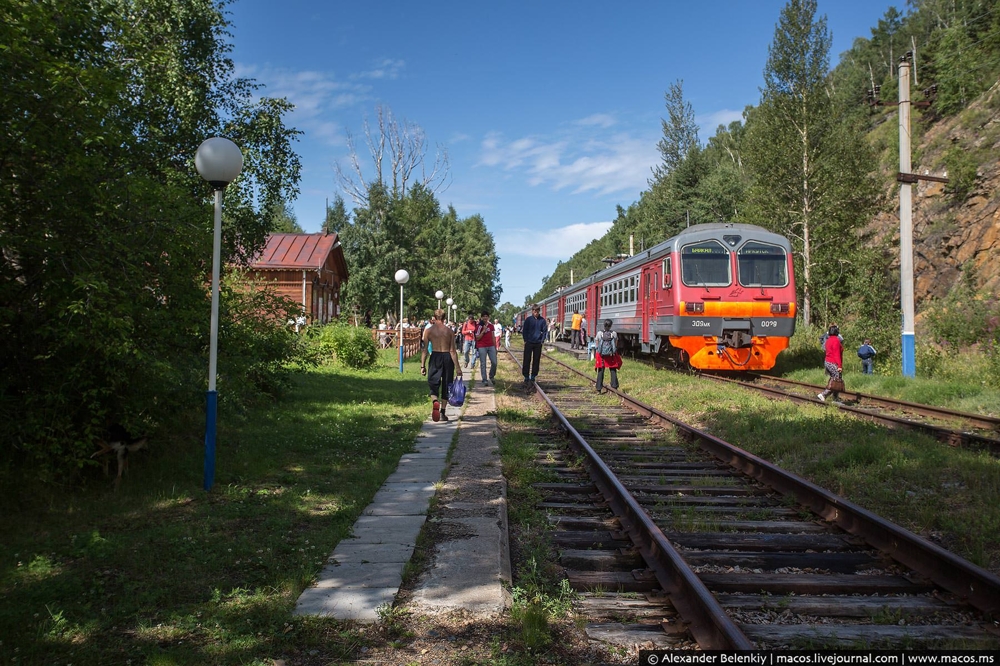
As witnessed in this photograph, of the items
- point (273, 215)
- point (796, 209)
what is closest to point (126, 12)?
point (273, 215)

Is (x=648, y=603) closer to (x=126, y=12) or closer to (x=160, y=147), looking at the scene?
(x=160, y=147)

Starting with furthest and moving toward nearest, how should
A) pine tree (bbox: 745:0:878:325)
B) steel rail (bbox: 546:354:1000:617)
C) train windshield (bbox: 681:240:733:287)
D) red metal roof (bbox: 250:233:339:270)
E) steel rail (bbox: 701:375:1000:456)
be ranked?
1. red metal roof (bbox: 250:233:339:270)
2. pine tree (bbox: 745:0:878:325)
3. train windshield (bbox: 681:240:733:287)
4. steel rail (bbox: 701:375:1000:456)
5. steel rail (bbox: 546:354:1000:617)

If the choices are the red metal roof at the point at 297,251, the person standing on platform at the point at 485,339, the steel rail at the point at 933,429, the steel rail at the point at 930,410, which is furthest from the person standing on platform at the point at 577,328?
the steel rail at the point at 933,429

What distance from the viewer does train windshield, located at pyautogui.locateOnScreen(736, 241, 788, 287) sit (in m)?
16.5

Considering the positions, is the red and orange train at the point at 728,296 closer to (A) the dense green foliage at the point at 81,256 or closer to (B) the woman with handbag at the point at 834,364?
(B) the woman with handbag at the point at 834,364

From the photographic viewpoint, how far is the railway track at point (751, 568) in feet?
12.0

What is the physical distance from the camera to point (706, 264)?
16.4 metres

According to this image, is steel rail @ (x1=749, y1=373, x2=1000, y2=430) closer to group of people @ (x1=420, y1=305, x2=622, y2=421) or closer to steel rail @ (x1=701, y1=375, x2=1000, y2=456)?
steel rail @ (x1=701, y1=375, x2=1000, y2=456)

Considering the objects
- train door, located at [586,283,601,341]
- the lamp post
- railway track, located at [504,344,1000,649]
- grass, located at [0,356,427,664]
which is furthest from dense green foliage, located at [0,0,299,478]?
train door, located at [586,283,601,341]

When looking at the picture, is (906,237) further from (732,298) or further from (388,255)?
(388,255)

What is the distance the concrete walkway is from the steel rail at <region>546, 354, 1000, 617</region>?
103 inches

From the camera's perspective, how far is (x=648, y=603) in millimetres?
4074

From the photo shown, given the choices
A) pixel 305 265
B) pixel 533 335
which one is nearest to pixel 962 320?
pixel 533 335

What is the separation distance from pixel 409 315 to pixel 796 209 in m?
27.1
